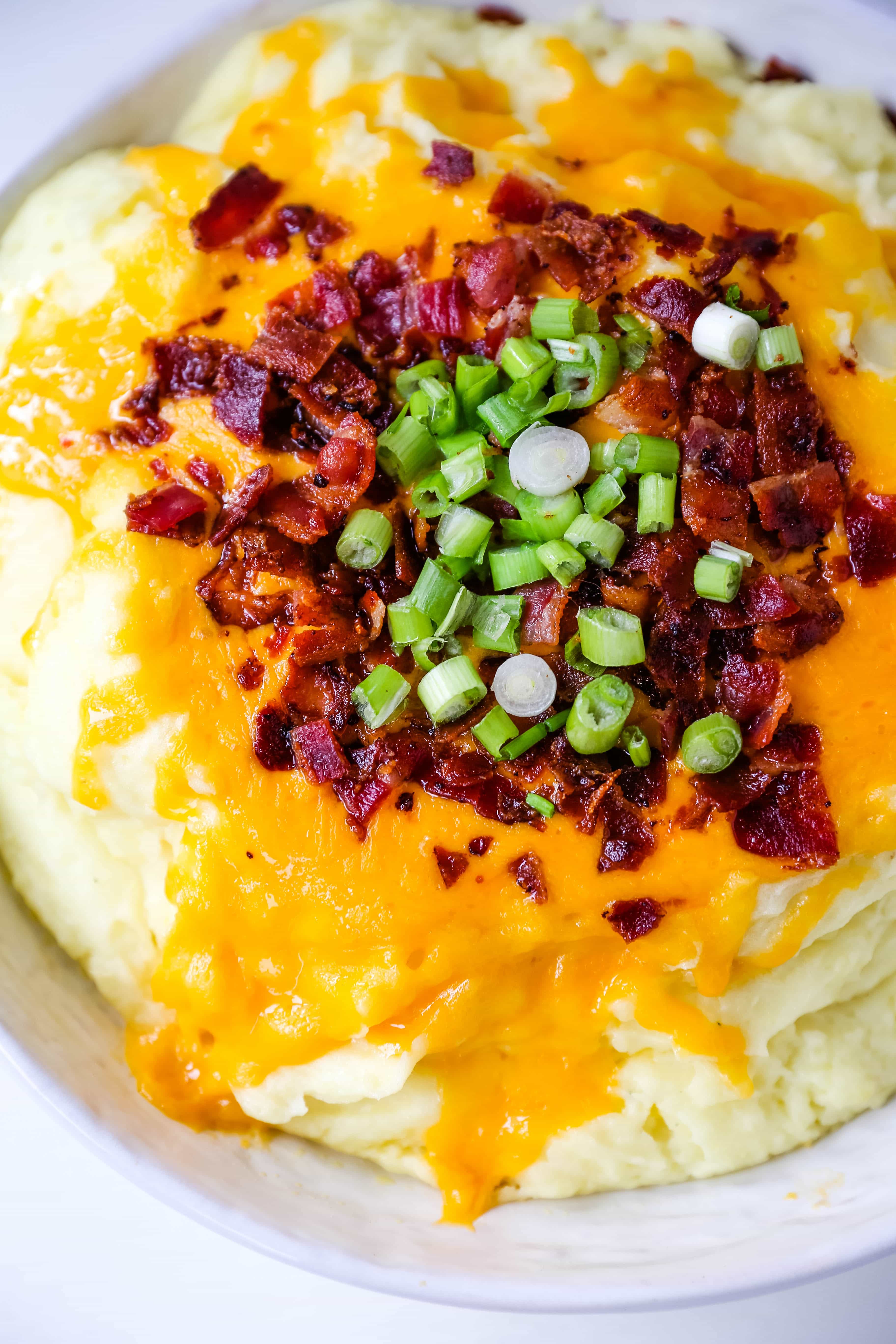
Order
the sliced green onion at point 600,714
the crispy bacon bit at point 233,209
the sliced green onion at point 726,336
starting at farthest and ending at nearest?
the crispy bacon bit at point 233,209, the sliced green onion at point 726,336, the sliced green onion at point 600,714

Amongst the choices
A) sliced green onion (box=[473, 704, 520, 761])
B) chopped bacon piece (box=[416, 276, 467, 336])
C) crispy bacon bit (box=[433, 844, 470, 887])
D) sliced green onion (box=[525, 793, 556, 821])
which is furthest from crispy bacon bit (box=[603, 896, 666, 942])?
chopped bacon piece (box=[416, 276, 467, 336])

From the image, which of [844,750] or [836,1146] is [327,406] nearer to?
[844,750]

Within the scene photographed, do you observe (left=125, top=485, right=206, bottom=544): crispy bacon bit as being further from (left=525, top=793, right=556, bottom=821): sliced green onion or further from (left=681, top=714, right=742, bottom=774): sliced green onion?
(left=681, top=714, right=742, bottom=774): sliced green onion

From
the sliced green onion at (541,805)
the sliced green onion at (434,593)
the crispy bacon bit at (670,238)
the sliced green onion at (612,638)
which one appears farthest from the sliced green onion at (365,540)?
the crispy bacon bit at (670,238)

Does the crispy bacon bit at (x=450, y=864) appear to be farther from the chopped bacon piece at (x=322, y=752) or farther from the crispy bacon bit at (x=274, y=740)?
the crispy bacon bit at (x=274, y=740)

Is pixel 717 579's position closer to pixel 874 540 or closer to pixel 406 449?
pixel 874 540

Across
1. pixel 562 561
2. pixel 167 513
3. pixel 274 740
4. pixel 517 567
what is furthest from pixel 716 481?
pixel 167 513
